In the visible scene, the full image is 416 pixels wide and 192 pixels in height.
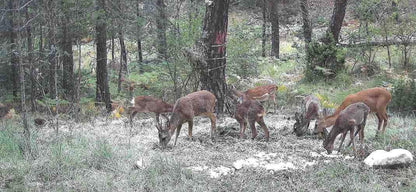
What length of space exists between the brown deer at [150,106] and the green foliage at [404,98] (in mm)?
5946

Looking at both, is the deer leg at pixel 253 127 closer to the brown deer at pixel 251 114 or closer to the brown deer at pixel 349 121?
the brown deer at pixel 251 114

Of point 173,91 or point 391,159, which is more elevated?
point 173,91

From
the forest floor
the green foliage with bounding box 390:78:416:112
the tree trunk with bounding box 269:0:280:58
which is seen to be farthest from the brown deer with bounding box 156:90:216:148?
the tree trunk with bounding box 269:0:280:58

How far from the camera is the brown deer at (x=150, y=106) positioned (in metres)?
10.1

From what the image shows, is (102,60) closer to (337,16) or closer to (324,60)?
(324,60)

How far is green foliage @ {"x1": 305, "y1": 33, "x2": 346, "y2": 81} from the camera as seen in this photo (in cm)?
1656

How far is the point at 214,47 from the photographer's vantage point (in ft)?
34.2

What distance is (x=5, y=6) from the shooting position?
13859mm

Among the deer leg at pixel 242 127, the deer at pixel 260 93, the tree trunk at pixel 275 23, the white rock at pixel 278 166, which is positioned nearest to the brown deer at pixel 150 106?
the deer at pixel 260 93

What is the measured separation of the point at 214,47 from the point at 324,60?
7.39 metres

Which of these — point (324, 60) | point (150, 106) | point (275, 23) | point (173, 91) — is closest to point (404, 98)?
point (324, 60)

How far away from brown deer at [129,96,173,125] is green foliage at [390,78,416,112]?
595 cm

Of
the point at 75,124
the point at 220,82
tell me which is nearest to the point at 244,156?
the point at 220,82

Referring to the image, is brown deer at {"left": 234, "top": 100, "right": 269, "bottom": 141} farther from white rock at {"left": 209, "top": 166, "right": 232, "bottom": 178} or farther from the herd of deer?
white rock at {"left": 209, "top": 166, "right": 232, "bottom": 178}
